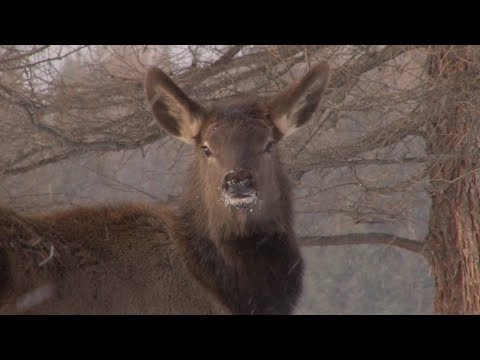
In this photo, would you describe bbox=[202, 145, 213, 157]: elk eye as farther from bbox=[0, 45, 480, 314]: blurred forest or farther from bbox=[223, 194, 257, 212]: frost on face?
bbox=[0, 45, 480, 314]: blurred forest

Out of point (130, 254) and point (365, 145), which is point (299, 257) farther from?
point (365, 145)

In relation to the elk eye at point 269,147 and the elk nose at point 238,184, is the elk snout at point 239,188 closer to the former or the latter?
the elk nose at point 238,184

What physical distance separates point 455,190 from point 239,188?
4736mm

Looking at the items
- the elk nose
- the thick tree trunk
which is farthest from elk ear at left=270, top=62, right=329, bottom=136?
the thick tree trunk

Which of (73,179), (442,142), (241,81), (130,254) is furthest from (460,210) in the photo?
(73,179)

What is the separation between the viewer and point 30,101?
7117mm

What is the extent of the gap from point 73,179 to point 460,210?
627cm

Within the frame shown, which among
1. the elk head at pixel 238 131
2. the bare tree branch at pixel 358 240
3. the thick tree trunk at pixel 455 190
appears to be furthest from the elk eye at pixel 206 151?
the bare tree branch at pixel 358 240

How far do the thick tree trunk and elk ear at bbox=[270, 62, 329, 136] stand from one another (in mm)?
1677

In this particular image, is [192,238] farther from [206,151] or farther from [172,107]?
[172,107]

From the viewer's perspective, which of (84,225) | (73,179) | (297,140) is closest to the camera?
(84,225)

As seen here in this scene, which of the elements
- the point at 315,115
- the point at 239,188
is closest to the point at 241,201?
the point at 239,188

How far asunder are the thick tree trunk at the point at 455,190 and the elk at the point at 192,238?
6.77 feet

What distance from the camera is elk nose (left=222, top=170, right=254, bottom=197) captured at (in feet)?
15.8
